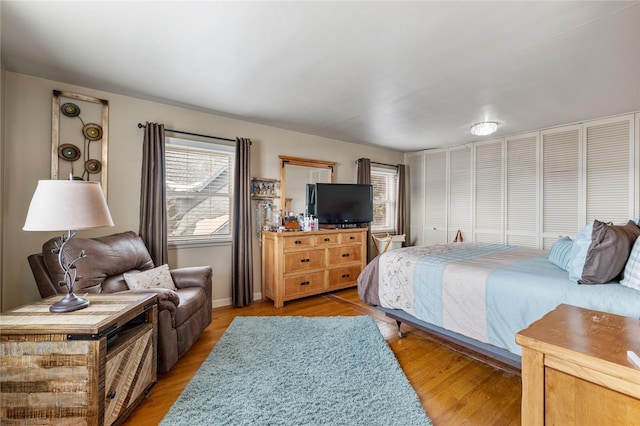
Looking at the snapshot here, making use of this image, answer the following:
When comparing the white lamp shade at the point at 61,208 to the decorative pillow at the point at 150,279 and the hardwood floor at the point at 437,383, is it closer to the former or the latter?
the decorative pillow at the point at 150,279

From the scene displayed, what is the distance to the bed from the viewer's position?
1.58 m

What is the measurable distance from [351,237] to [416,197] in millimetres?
2198

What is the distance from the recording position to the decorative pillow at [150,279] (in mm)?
2307

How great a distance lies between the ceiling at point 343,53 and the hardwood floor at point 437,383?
7.72 ft

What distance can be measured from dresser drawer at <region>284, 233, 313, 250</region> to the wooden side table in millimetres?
2718

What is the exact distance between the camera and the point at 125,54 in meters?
2.08

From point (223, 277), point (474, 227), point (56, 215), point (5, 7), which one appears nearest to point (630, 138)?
point (474, 227)

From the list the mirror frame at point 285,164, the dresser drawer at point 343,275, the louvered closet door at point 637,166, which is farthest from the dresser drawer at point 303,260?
the louvered closet door at point 637,166

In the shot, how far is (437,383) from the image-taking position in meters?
1.92

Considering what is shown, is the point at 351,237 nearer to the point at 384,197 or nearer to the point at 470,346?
the point at 384,197

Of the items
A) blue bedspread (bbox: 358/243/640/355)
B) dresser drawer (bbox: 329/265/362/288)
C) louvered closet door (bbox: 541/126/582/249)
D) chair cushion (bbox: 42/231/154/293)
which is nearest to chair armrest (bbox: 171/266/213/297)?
chair cushion (bbox: 42/231/154/293)

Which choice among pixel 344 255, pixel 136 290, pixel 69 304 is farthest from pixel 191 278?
pixel 344 255

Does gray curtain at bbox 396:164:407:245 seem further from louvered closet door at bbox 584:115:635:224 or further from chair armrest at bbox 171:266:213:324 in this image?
chair armrest at bbox 171:266:213:324

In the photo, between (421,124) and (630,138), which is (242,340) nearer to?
(421,124)
